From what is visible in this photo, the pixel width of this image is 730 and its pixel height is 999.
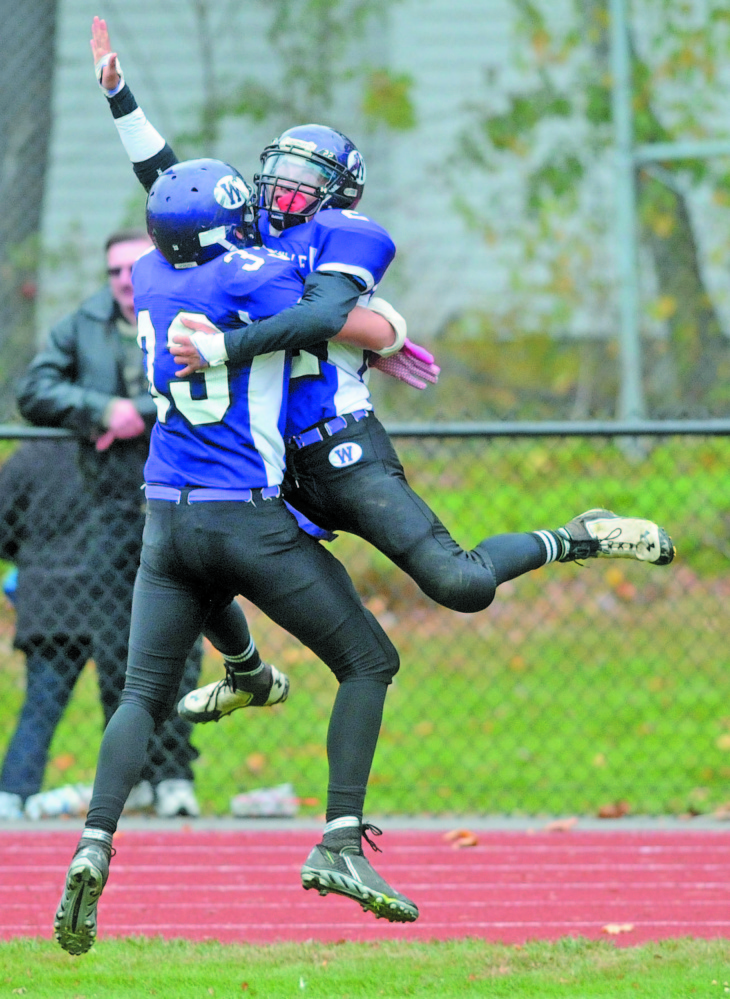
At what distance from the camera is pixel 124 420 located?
5770 mm

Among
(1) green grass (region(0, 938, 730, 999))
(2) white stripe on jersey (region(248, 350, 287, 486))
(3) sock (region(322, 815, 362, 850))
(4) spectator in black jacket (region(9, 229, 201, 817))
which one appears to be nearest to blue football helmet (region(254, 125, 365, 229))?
(2) white stripe on jersey (region(248, 350, 287, 486))

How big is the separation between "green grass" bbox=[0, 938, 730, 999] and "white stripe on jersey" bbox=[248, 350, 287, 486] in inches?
55.2

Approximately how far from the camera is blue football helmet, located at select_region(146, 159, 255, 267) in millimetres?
3793

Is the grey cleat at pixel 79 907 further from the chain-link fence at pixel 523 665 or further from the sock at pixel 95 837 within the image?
the chain-link fence at pixel 523 665

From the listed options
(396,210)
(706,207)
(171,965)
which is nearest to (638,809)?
(171,965)

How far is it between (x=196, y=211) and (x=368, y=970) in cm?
217

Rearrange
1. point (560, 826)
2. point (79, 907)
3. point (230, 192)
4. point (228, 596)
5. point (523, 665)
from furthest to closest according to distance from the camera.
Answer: point (523, 665) < point (560, 826) < point (228, 596) < point (230, 192) < point (79, 907)

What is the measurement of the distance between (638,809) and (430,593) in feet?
9.18

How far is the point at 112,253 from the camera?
608 centimetres

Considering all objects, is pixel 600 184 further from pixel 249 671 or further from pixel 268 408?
pixel 268 408

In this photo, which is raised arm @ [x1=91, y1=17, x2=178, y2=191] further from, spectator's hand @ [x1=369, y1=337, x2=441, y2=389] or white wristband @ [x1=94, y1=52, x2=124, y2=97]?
spectator's hand @ [x1=369, y1=337, x2=441, y2=389]

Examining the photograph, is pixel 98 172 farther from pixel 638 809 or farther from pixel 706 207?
pixel 638 809

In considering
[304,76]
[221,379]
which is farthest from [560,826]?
[304,76]

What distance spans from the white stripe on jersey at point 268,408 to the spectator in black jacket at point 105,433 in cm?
200
